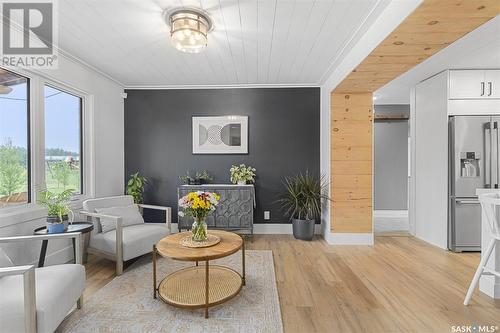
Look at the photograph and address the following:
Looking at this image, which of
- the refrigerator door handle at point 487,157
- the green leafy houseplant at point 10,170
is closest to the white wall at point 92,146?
the green leafy houseplant at point 10,170

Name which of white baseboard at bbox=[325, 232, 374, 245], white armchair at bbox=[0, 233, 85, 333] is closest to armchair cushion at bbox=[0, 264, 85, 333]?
white armchair at bbox=[0, 233, 85, 333]

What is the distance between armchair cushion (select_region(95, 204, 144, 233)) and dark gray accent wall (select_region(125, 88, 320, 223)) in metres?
0.95

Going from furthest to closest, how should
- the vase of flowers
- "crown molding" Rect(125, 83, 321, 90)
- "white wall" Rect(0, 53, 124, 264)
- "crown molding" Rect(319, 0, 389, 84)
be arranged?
"crown molding" Rect(125, 83, 321, 90) → "white wall" Rect(0, 53, 124, 264) → the vase of flowers → "crown molding" Rect(319, 0, 389, 84)

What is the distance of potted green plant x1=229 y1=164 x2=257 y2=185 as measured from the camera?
400 cm

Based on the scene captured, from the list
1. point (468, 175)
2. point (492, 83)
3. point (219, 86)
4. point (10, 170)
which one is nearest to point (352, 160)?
point (468, 175)

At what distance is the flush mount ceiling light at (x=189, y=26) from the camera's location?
2094mm

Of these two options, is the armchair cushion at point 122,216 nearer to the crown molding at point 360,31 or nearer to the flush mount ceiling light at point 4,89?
the flush mount ceiling light at point 4,89

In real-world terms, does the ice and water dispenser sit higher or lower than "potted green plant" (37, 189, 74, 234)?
higher

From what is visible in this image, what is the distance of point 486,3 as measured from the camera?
1.48 meters

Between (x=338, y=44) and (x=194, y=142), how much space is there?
266 centimetres

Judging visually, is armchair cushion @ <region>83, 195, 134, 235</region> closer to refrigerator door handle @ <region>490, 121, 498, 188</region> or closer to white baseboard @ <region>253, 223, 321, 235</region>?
white baseboard @ <region>253, 223, 321, 235</region>

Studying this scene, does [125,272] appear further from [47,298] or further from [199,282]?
[47,298]

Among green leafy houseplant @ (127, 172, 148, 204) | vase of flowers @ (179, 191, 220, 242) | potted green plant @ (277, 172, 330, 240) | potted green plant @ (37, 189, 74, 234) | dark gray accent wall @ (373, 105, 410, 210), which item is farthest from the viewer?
dark gray accent wall @ (373, 105, 410, 210)

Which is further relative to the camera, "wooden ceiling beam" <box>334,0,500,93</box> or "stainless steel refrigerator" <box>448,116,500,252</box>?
"stainless steel refrigerator" <box>448,116,500,252</box>
